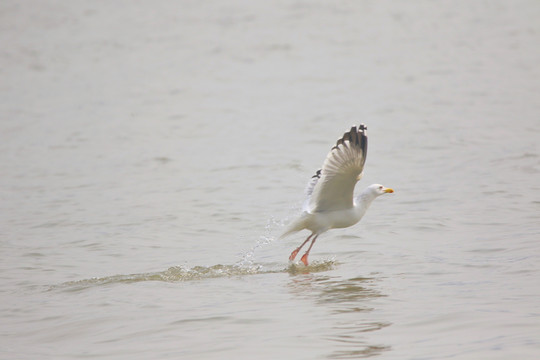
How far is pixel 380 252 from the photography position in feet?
31.8

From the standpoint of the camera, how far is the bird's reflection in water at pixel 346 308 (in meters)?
6.25

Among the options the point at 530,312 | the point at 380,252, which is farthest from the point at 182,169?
the point at 530,312

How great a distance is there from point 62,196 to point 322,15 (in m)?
22.8

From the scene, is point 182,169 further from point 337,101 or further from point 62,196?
point 337,101

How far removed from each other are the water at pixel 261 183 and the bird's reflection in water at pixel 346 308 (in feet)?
0.12

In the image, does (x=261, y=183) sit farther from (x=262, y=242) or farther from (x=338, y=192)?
(x=338, y=192)

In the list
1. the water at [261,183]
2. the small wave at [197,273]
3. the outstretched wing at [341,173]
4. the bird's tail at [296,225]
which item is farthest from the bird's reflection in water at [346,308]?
the outstretched wing at [341,173]

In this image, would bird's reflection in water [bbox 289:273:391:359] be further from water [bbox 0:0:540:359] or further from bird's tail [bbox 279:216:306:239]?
bird's tail [bbox 279:216:306:239]

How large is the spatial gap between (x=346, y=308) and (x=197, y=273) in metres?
2.38

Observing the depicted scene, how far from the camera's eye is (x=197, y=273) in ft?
30.1

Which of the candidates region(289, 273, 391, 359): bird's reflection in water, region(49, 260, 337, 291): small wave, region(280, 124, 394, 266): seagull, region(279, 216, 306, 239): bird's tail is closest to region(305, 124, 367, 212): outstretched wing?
region(280, 124, 394, 266): seagull

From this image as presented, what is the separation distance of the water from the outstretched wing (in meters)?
0.71

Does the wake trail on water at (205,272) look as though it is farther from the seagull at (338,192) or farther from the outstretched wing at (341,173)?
the outstretched wing at (341,173)

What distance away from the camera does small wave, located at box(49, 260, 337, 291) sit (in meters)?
8.87
